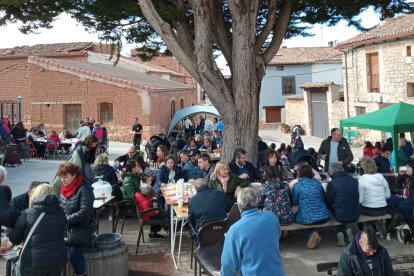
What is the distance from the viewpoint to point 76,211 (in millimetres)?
5359

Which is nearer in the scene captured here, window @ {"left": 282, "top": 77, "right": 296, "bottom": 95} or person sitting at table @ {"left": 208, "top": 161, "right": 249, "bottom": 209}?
person sitting at table @ {"left": 208, "top": 161, "right": 249, "bottom": 209}

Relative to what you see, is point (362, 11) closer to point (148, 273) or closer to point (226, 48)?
point (226, 48)

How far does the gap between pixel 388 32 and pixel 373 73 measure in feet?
8.14

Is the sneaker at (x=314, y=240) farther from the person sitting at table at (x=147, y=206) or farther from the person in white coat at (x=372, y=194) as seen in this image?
the person sitting at table at (x=147, y=206)

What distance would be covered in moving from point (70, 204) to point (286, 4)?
6.69m

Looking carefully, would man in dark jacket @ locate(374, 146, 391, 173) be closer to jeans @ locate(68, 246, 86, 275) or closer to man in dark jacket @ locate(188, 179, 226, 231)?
man in dark jacket @ locate(188, 179, 226, 231)

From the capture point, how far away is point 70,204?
5.37m

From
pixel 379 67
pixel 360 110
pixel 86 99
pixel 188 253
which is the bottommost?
pixel 188 253

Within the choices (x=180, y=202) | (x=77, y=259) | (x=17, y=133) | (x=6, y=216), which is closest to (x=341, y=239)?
(x=180, y=202)

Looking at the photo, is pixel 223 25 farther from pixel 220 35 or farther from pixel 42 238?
pixel 42 238

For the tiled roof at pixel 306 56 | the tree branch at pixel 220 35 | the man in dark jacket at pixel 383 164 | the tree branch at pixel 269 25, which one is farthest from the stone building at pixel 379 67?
the tiled roof at pixel 306 56

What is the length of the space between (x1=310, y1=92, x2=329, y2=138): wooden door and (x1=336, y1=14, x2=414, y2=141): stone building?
300cm

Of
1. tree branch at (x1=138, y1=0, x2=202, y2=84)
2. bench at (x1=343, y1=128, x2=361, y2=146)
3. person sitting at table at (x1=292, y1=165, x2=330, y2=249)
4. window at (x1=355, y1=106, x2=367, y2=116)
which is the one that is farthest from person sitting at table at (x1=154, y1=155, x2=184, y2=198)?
window at (x1=355, y1=106, x2=367, y2=116)

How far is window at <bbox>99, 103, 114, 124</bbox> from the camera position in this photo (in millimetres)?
26125
